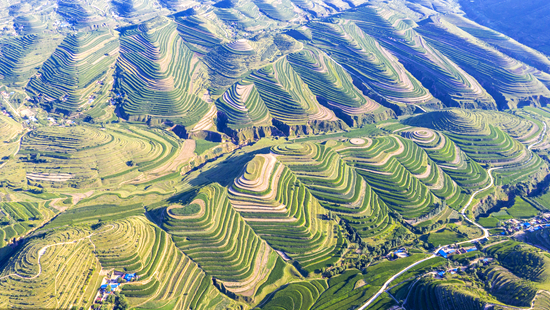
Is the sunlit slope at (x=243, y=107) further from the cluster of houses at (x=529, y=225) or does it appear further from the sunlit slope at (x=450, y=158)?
the cluster of houses at (x=529, y=225)

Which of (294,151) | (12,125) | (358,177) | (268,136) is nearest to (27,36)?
(12,125)

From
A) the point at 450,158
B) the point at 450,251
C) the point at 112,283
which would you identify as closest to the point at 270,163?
the point at 112,283

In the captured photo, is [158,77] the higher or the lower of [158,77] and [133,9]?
the lower

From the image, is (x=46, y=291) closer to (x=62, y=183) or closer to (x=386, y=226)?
(x=62, y=183)

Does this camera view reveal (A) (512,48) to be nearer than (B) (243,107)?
No

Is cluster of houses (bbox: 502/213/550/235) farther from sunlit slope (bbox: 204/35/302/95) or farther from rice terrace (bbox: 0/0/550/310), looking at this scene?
sunlit slope (bbox: 204/35/302/95)

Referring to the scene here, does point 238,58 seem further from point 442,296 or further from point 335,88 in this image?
point 442,296

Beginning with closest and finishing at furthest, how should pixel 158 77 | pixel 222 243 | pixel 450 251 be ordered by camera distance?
pixel 222 243 < pixel 450 251 < pixel 158 77

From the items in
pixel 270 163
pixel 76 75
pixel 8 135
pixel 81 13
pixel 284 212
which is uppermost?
pixel 270 163
